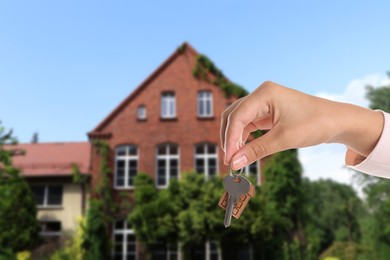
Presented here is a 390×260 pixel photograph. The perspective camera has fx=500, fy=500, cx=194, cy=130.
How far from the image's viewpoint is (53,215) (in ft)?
76.4

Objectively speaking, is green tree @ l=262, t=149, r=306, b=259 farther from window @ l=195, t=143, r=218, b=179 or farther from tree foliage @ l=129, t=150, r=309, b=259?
window @ l=195, t=143, r=218, b=179

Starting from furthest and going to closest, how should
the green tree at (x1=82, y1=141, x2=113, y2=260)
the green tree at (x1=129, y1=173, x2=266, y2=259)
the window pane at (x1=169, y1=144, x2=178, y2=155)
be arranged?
1. the window pane at (x1=169, y1=144, x2=178, y2=155)
2. the green tree at (x1=82, y1=141, x2=113, y2=260)
3. the green tree at (x1=129, y1=173, x2=266, y2=259)

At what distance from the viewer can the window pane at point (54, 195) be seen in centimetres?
2364

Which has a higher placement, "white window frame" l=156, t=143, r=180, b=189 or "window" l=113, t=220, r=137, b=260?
"white window frame" l=156, t=143, r=180, b=189

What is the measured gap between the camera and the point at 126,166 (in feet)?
71.9

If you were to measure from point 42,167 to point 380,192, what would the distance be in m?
16.9

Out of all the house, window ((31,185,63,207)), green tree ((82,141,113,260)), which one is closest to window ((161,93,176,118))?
green tree ((82,141,113,260))

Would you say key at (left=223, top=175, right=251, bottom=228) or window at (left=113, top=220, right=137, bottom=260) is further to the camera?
window at (left=113, top=220, right=137, bottom=260)

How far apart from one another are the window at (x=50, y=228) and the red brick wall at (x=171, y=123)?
11.4 feet

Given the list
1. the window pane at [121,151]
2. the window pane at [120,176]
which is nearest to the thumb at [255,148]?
the window pane at [120,176]

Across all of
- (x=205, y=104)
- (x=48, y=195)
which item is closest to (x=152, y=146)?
(x=205, y=104)

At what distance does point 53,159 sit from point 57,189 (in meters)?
2.18

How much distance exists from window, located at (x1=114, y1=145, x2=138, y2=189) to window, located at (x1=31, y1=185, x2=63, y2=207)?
3.66m

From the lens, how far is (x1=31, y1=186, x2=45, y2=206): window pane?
23703mm
